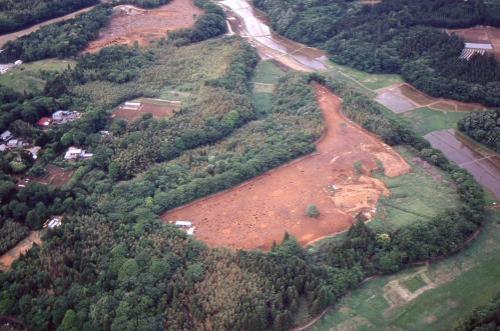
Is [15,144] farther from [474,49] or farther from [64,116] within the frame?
[474,49]

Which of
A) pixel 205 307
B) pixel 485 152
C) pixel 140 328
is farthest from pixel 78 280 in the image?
pixel 485 152

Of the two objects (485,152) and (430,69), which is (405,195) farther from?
(430,69)

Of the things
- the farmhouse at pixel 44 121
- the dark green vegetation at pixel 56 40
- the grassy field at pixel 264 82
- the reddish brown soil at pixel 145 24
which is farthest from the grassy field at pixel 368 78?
the farmhouse at pixel 44 121

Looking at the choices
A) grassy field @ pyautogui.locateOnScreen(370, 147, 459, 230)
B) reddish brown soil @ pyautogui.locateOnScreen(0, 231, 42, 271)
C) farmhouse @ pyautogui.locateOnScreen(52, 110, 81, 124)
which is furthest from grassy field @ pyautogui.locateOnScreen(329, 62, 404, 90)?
reddish brown soil @ pyautogui.locateOnScreen(0, 231, 42, 271)

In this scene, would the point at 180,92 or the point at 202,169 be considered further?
the point at 180,92

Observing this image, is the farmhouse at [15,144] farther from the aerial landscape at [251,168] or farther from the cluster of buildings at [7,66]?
the cluster of buildings at [7,66]

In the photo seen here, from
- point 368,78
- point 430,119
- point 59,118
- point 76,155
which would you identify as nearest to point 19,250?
point 76,155
